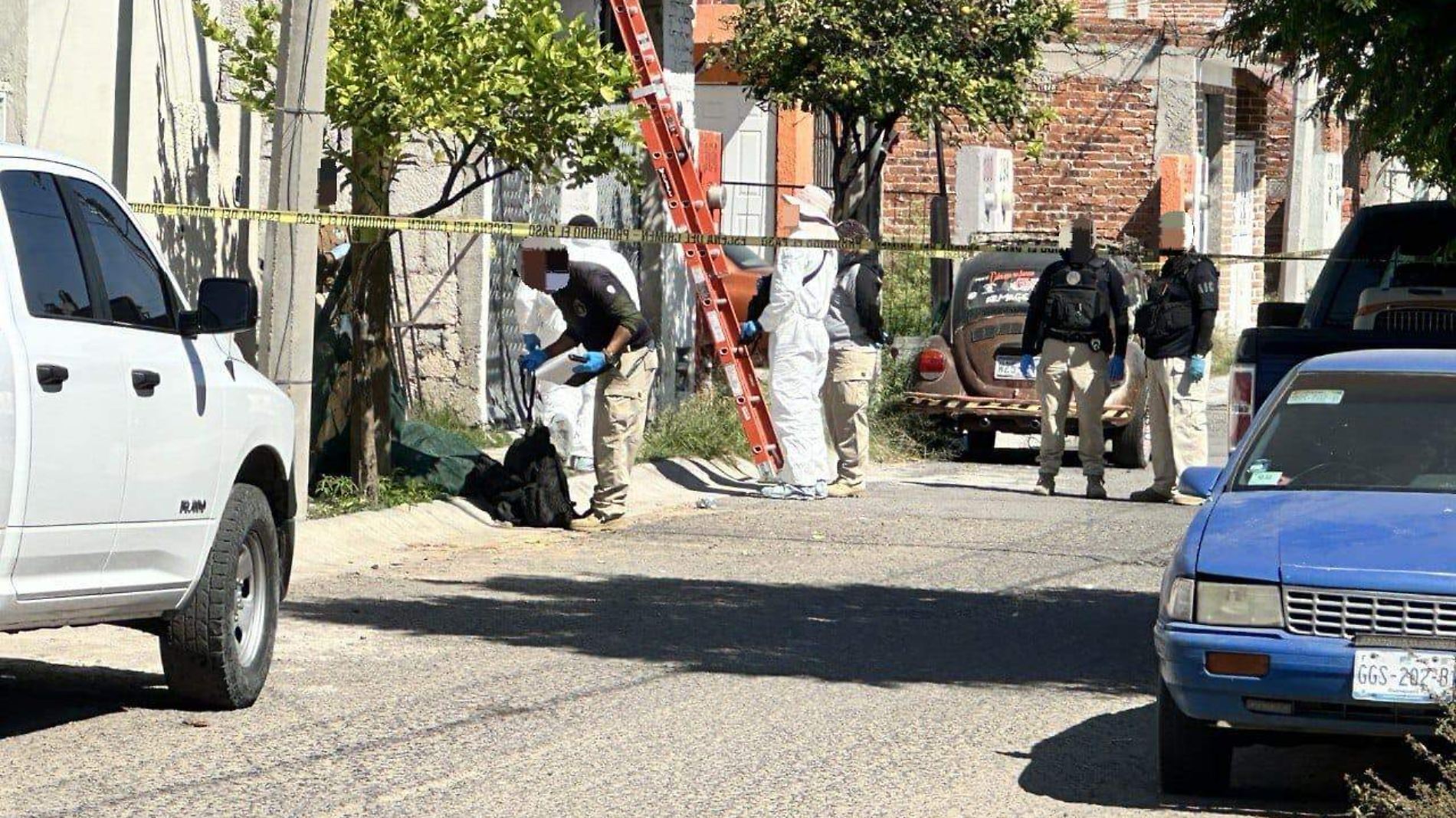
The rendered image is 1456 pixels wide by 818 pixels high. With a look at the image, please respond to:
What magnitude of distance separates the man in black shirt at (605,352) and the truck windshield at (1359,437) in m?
6.81

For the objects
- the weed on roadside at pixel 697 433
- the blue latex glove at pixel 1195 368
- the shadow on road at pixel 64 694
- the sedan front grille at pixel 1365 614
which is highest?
the blue latex glove at pixel 1195 368

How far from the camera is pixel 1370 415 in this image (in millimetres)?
7996

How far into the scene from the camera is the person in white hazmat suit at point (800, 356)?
16.8 metres

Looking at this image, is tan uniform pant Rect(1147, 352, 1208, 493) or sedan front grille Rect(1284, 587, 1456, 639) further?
tan uniform pant Rect(1147, 352, 1208, 493)

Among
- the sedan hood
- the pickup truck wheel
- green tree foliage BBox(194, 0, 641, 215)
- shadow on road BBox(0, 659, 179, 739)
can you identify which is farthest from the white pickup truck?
green tree foliage BBox(194, 0, 641, 215)

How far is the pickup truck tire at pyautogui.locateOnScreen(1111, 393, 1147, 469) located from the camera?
1950 cm

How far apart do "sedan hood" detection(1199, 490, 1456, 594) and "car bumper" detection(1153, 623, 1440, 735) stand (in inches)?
7.5

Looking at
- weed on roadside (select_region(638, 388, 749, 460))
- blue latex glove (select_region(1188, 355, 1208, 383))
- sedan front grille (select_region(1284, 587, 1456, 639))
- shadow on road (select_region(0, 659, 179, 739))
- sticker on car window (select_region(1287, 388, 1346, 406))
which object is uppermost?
sticker on car window (select_region(1287, 388, 1346, 406))

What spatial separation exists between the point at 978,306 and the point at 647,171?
10.7 feet

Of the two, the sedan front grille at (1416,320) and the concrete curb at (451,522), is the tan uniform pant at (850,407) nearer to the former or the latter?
the concrete curb at (451,522)

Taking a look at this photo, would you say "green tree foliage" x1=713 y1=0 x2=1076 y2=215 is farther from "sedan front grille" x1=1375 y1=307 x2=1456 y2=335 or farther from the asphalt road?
"sedan front grille" x1=1375 y1=307 x2=1456 y2=335

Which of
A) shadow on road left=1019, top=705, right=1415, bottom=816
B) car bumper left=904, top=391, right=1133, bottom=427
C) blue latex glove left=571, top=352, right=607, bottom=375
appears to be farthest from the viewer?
car bumper left=904, top=391, right=1133, bottom=427

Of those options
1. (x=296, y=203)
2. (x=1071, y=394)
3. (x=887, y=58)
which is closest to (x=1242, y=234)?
(x=887, y=58)

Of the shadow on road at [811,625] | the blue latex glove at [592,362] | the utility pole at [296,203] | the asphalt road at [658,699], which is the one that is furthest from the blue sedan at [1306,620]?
the blue latex glove at [592,362]
